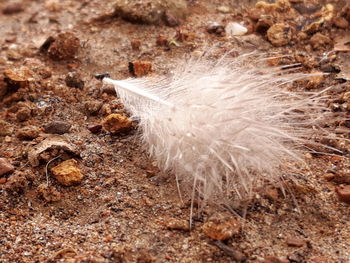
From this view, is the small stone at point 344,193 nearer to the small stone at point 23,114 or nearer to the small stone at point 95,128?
the small stone at point 95,128

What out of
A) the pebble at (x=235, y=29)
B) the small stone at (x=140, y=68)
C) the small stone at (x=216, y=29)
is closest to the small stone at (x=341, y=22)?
the pebble at (x=235, y=29)

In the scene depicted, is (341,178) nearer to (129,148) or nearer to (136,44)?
(129,148)

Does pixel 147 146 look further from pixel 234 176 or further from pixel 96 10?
pixel 96 10

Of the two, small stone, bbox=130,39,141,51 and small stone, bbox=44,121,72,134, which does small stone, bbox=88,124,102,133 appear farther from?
small stone, bbox=130,39,141,51

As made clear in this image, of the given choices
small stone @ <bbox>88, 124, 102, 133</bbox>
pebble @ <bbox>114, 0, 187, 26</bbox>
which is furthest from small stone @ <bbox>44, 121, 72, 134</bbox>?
pebble @ <bbox>114, 0, 187, 26</bbox>

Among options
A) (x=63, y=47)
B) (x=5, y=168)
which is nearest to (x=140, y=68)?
(x=63, y=47)

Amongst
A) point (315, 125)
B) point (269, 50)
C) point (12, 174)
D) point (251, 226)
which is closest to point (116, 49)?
point (269, 50)

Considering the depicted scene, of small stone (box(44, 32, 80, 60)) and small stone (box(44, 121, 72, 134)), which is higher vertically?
small stone (box(44, 32, 80, 60))
